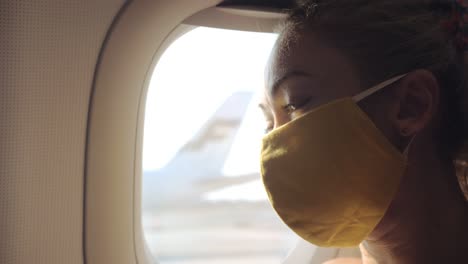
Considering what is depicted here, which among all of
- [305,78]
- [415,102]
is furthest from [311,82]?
[415,102]

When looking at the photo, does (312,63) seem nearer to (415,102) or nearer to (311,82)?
(311,82)

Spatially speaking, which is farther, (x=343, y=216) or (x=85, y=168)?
(x=85, y=168)

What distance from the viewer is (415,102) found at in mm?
1165

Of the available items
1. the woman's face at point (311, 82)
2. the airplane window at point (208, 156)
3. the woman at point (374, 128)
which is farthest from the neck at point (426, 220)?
the airplane window at point (208, 156)

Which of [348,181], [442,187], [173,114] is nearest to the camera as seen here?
[348,181]

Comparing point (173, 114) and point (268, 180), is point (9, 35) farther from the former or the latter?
point (268, 180)

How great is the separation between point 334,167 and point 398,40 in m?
0.33

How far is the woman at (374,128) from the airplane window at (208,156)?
0.34m

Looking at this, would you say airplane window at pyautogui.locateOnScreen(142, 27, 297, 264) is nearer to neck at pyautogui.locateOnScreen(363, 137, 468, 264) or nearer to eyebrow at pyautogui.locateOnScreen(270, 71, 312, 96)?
eyebrow at pyautogui.locateOnScreen(270, 71, 312, 96)

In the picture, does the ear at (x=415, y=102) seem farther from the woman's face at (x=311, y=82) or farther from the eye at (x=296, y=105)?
the eye at (x=296, y=105)

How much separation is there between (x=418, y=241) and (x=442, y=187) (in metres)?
0.14

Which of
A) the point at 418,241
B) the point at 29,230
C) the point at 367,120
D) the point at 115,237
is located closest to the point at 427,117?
the point at 367,120

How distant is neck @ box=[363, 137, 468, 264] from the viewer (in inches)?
46.7

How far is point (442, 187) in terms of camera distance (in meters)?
1.21
